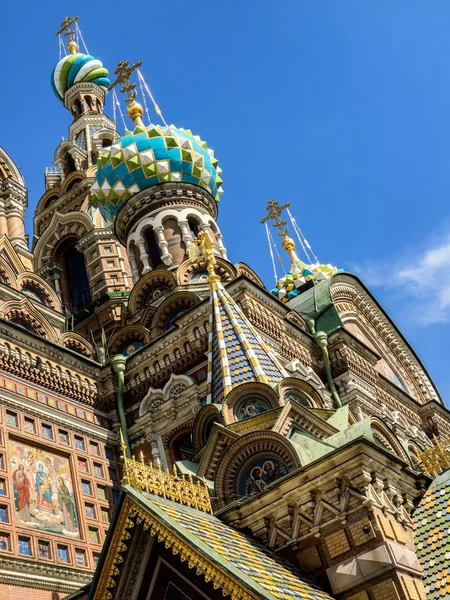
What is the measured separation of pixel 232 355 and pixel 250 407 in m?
0.84

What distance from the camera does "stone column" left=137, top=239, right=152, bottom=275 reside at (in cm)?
1527

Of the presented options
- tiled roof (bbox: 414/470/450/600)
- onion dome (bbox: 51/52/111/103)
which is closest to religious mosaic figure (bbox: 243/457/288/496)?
tiled roof (bbox: 414/470/450/600)

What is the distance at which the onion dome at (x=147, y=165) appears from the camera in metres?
15.9

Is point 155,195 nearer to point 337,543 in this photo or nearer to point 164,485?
point 164,485

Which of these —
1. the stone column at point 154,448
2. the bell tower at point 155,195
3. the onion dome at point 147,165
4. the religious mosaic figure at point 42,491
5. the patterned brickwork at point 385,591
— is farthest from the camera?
the onion dome at point 147,165

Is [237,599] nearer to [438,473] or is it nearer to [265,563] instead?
[265,563]

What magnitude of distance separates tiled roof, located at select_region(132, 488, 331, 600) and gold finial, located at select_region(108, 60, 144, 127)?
1358 centimetres

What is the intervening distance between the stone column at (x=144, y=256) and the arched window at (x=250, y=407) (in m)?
7.87

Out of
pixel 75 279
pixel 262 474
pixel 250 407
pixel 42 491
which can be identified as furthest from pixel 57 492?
pixel 75 279

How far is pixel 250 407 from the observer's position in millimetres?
7500

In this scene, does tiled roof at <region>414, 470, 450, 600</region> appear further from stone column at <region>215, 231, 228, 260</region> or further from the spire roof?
stone column at <region>215, 231, 228, 260</region>

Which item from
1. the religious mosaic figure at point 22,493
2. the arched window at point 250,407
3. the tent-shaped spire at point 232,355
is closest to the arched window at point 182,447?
the religious mosaic figure at point 22,493

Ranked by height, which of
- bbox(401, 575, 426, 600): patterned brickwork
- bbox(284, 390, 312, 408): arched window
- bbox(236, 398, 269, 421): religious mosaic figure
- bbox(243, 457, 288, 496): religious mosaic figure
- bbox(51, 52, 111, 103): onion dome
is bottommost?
bbox(401, 575, 426, 600): patterned brickwork

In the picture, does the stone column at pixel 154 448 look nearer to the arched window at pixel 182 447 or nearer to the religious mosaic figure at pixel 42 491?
the arched window at pixel 182 447
